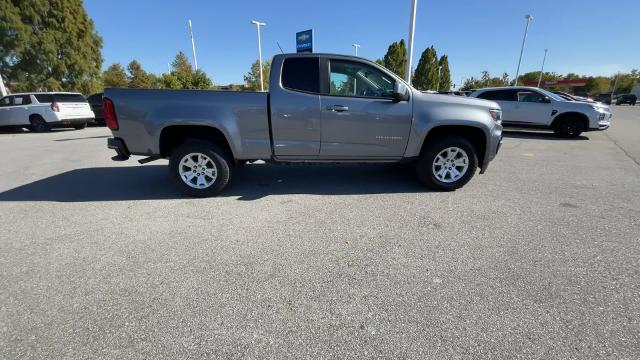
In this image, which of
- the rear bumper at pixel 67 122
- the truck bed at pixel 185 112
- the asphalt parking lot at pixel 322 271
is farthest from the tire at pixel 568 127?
the rear bumper at pixel 67 122

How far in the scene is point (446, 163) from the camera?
4.56 meters

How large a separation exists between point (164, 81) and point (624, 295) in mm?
25658

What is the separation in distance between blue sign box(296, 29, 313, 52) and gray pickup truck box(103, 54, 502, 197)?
6982mm

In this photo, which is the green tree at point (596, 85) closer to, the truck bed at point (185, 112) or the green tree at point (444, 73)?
the green tree at point (444, 73)

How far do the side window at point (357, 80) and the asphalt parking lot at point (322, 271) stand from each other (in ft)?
4.82

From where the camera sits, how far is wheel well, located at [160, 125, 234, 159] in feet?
14.0

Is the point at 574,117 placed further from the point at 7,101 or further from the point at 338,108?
the point at 7,101

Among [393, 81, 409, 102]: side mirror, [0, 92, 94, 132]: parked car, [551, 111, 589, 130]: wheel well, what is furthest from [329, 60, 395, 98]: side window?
[0, 92, 94, 132]: parked car

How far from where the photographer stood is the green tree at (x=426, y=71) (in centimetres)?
4607

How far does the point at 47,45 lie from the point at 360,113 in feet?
97.4

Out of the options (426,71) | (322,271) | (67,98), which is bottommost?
(322,271)

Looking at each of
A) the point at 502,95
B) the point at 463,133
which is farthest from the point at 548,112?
the point at 463,133

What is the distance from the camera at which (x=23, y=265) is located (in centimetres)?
272

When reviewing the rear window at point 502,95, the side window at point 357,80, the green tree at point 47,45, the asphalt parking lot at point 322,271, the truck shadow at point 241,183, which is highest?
the green tree at point 47,45
